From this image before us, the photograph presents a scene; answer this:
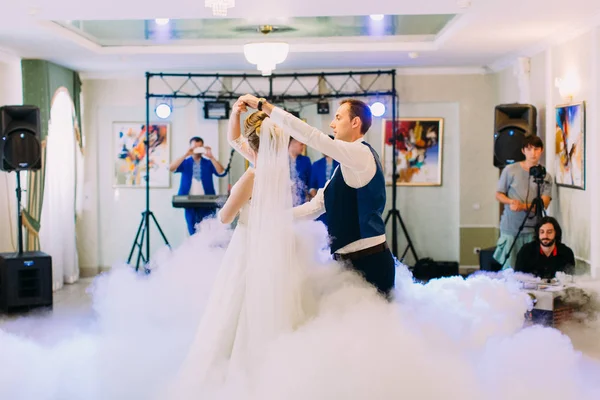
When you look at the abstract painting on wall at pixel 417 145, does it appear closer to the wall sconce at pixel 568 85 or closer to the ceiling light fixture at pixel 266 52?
the wall sconce at pixel 568 85

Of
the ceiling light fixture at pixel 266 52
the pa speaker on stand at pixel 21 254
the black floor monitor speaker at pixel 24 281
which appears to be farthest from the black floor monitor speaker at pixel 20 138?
the ceiling light fixture at pixel 266 52

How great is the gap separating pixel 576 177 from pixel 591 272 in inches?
32.0

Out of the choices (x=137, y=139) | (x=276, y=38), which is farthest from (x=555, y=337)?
(x=137, y=139)

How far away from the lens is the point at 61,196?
8.94 metres

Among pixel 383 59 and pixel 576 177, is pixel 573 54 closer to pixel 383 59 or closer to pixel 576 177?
pixel 576 177

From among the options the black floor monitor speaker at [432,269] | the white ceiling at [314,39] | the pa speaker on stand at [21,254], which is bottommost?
the black floor monitor speaker at [432,269]

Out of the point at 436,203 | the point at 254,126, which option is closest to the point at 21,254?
the point at 254,126

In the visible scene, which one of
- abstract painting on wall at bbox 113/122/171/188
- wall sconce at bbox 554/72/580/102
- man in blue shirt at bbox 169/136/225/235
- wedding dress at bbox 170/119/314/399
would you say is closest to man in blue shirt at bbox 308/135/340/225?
man in blue shirt at bbox 169/136/225/235

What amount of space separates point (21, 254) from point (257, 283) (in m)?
4.38

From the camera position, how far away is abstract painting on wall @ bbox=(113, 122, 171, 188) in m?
9.75

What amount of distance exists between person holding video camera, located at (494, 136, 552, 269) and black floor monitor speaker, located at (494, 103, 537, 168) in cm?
44

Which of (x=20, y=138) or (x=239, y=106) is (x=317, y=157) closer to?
(x=20, y=138)

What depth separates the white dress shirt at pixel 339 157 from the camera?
11.1 feet

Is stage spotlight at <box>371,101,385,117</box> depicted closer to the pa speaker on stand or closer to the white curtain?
the white curtain
